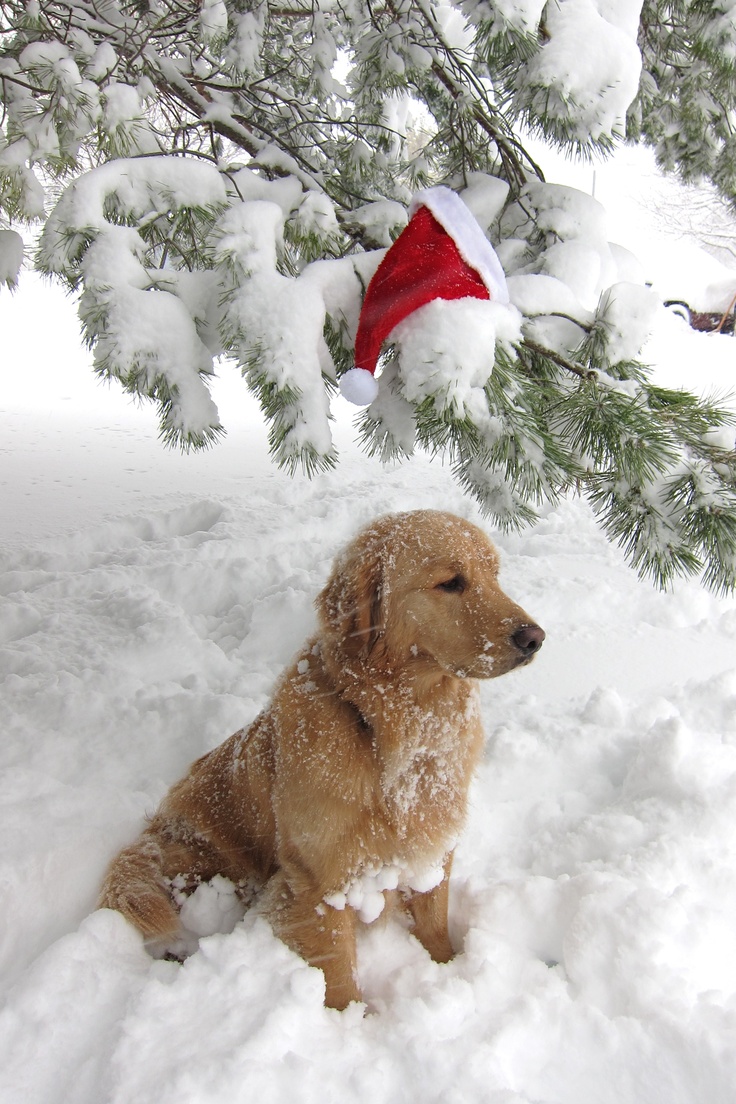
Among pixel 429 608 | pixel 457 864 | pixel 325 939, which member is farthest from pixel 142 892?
pixel 429 608

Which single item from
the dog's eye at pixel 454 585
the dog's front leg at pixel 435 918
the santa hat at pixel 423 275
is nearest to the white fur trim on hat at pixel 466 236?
the santa hat at pixel 423 275

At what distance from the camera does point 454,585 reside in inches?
66.0

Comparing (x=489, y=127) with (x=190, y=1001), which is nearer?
(x=190, y=1001)

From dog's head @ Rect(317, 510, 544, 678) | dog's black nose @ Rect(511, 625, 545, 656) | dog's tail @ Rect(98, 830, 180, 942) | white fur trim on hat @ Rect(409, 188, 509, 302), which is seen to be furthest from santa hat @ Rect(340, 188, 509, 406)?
dog's tail @ Rect(98, 830, 180, 942)

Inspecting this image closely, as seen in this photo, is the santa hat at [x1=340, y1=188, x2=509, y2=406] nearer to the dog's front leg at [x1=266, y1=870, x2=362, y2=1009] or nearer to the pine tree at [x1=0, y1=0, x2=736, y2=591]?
the pine tree at [x1=0, y1=0, x2=736, y2=591]

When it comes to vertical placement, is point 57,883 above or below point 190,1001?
below

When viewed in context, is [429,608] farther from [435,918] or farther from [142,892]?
[142,892]

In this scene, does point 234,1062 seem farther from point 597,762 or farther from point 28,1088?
point 597,762

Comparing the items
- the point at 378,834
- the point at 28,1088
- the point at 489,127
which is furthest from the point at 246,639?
the point at 489,127

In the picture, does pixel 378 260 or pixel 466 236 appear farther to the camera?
pixel 378 260

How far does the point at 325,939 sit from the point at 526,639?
0.94m

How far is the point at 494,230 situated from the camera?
229 centimetres

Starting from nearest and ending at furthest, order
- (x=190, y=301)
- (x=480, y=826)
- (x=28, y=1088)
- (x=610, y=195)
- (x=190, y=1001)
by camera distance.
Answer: (x=28, y=1088) → (x=190, y=1001) → (x=190, y=301) → (x=480, y=826) → (x=610, y=195)

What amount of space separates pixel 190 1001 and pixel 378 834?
57 cm
